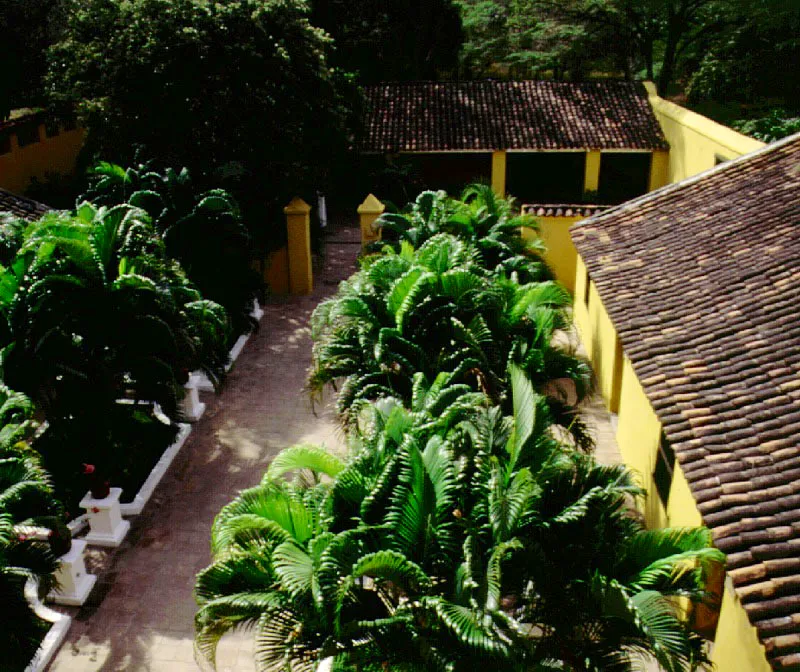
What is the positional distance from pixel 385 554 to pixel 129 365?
574 cm

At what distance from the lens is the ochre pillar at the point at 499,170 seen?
2691 cm

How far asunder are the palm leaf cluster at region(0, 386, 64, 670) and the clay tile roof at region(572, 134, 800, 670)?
20.3ft

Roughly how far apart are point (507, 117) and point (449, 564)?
73.4ft

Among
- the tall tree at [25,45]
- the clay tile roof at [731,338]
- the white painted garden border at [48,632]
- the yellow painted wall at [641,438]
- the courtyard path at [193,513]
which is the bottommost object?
the courtyard path at [193,513]

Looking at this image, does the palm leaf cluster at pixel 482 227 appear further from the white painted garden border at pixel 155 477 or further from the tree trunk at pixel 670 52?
the tree trunk at pixel 670 52

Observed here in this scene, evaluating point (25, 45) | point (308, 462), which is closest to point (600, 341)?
point (308, 462)

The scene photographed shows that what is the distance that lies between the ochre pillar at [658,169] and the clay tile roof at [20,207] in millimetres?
17961

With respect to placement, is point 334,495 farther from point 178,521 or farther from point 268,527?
point 178,521

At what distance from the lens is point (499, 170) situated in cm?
2716

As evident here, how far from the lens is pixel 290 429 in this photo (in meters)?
14.8

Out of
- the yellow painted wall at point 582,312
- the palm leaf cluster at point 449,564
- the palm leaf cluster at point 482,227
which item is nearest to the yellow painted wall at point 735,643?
the palm leaf cluster at point 449,564

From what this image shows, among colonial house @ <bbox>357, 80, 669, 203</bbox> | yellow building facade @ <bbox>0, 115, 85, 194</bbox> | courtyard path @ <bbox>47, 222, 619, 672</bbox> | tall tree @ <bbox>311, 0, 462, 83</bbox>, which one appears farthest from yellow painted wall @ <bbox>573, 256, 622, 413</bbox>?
tall tree @ <bbox>311, 0, 462, 83</bbox>

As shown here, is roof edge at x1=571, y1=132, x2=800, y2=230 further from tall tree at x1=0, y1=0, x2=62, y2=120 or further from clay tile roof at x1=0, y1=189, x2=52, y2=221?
tall tree at x1=0, y1=0, x2=62, y2=120

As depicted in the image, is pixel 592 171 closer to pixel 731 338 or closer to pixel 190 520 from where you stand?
pixel 731 338
